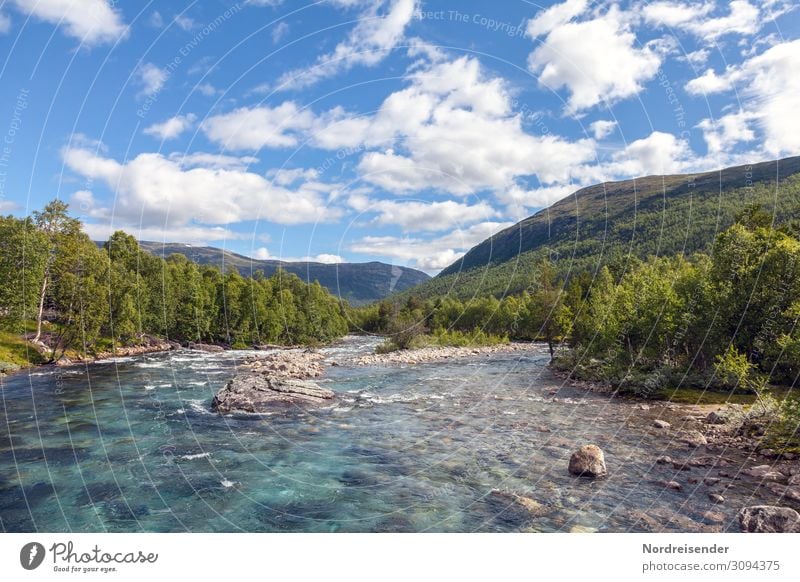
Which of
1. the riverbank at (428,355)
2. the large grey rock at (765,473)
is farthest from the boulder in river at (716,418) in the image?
the riverbank at (428,355)

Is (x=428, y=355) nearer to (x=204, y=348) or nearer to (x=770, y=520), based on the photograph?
(x=204, y=348)

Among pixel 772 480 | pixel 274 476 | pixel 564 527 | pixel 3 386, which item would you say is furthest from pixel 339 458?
pixel 3 386

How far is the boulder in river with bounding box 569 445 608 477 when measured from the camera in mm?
15430

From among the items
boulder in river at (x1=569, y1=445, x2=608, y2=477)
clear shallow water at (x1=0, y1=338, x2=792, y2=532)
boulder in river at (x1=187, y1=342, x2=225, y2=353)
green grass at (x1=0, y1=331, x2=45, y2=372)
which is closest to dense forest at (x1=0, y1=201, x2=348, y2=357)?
green grass at (x1=0, y1=331, x2=45, y2=372)

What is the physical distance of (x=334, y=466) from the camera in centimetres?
1688

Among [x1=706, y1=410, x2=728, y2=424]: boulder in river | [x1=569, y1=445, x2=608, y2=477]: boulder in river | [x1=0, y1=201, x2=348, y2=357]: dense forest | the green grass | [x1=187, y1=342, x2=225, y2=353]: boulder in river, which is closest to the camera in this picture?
[x1=569, y1=445, x2=608, y2=477]: boulder in river

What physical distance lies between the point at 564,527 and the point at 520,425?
12.1 m

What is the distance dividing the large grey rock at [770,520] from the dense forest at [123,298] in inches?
2095

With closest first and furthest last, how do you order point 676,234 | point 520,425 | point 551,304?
point 520,425, point 551,304, point 676,234

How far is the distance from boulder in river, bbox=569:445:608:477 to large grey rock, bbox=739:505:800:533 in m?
4.55

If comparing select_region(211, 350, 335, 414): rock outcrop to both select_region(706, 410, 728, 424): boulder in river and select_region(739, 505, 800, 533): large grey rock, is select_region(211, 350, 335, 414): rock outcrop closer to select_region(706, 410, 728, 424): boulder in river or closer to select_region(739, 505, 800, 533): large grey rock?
select_region(706, 410, 728, 424): boulder in river

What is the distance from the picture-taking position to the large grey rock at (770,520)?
10.3 m

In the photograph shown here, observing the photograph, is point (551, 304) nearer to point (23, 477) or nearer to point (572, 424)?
point (572, 424)

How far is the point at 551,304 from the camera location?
61469 mm
